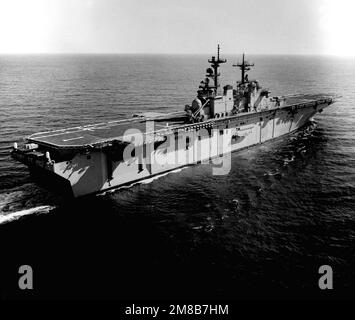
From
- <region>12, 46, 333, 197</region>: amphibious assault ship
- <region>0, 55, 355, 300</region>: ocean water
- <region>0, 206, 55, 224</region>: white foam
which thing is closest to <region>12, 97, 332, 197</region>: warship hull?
<region>12, 46, 333, 197</region>: amphibious assault ship

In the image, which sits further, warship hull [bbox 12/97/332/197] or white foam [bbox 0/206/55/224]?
warship hull [bbox 12/97/332/197]

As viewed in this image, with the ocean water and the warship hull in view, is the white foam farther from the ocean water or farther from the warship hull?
the warship hull

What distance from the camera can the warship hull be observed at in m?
23.9

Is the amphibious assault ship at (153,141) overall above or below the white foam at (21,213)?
above

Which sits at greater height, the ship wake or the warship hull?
the warship hull

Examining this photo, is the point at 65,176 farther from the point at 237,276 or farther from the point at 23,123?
the point at 23,123

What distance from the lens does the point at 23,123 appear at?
40.9 meters

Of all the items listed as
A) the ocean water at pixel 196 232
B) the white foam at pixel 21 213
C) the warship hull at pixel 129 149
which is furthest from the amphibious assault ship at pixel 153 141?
the white foam at pixel 21 213

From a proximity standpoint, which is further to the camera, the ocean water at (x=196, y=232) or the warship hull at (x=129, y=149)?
the warship hull at (x=129, y=149)

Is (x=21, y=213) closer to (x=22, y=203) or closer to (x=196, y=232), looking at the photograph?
(x=22, y=203)

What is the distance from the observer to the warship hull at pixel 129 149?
23.9 m

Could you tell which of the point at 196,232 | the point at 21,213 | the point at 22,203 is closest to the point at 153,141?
the point at 196,232

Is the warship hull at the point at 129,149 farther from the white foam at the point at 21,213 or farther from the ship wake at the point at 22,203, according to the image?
the white foam at the point at 21,213

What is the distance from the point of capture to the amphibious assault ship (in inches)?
948
